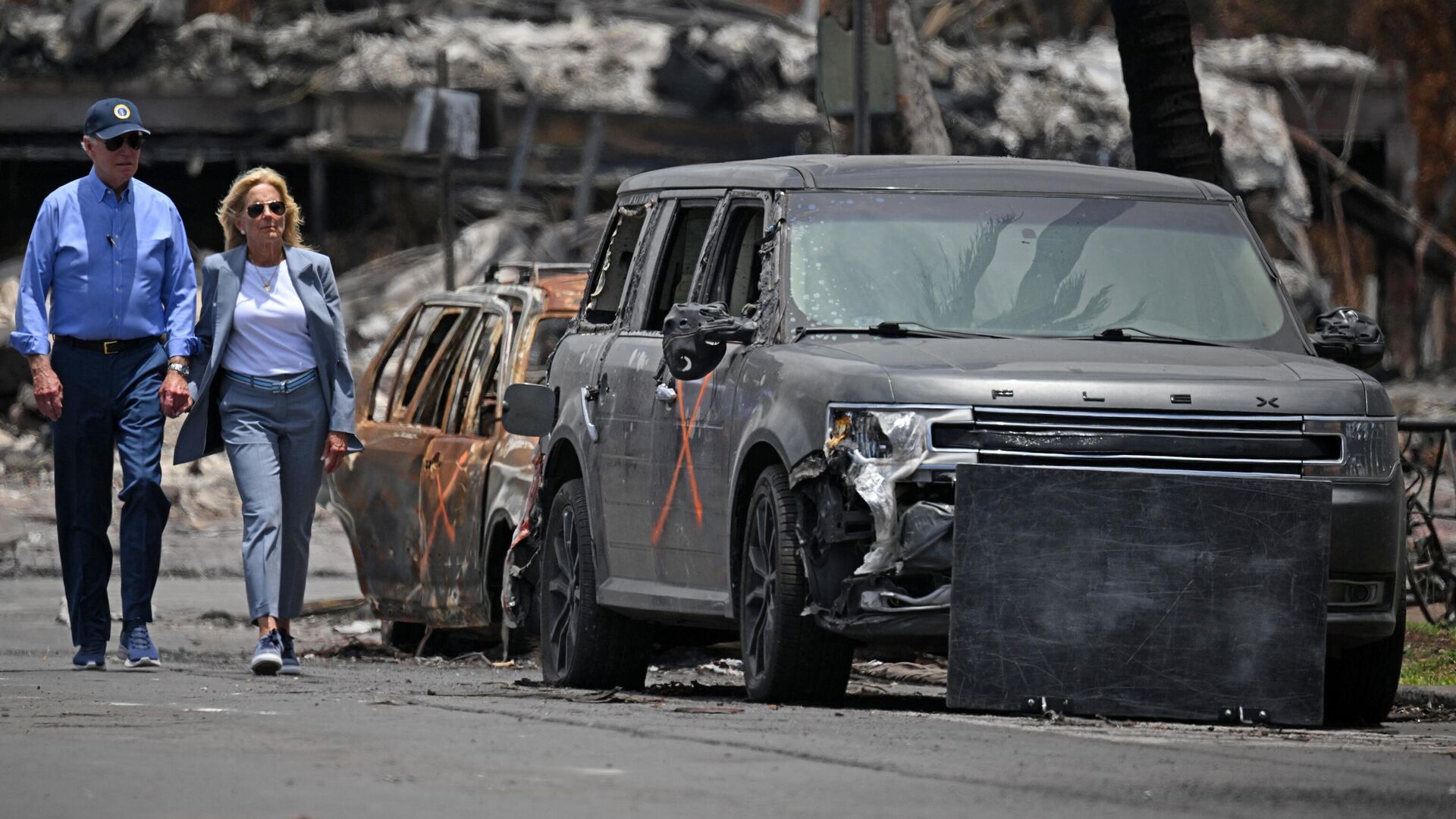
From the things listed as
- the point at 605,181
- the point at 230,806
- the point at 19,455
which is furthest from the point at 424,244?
the point at 230,806

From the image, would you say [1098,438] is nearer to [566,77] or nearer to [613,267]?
[613,267]

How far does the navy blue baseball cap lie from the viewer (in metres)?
10.6

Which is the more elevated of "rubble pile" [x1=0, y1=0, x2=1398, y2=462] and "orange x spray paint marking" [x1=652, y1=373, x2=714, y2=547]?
"rubble pile" [x1=0, y1=0, x2=1398, y2=462]

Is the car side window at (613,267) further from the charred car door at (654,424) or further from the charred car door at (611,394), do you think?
the charred car door at (654,424)

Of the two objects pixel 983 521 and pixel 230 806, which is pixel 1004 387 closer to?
pixel 983 521

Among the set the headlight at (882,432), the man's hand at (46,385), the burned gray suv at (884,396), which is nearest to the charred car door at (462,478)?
the burned gray suv at (884,396)

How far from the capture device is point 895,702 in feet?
31.0

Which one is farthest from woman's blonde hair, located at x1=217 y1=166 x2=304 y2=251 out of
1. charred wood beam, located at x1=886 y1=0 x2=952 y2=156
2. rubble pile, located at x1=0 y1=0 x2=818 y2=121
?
rubble pile, located at x1=0 y1=0 x2=818 y2=121

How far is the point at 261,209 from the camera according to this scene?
10.6 metres

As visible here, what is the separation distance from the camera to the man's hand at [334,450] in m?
10.6

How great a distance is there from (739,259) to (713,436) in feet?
2.55

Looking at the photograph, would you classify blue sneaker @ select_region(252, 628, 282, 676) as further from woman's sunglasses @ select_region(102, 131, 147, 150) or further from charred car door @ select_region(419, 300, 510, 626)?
charred car door @ select_region(419, 300, 510, 626)

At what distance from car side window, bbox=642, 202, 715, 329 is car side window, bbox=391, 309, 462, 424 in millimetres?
3215

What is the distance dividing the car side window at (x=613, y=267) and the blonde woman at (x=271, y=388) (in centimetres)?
100
